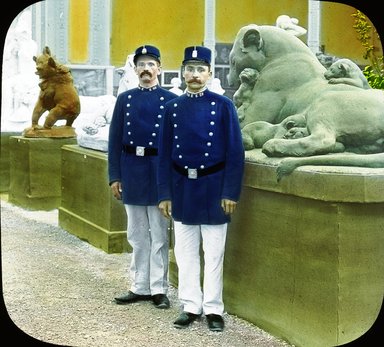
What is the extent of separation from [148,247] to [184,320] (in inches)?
19.2

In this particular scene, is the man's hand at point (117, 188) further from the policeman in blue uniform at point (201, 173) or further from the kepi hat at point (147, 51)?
the kepi hat at point (147, 51)

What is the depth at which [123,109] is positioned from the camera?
13.0ft

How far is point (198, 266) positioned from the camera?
3848 millimetres

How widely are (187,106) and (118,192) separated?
572 millimetres

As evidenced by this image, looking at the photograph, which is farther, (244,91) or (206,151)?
(244,91)

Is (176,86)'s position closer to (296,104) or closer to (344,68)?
(296,104)

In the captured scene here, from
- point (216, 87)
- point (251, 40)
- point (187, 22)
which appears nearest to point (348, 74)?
A: point (251, 40)

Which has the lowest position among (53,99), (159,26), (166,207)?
(166,207)

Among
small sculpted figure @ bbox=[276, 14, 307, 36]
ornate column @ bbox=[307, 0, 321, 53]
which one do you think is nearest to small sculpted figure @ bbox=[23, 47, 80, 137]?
small sculpted figure @ bbox=[276, 14, 307, 36]

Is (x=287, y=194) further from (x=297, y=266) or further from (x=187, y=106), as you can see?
(x=187, y=106)

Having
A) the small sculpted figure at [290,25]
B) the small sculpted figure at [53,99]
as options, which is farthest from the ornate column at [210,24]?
the small sculpted figure at [53,99]

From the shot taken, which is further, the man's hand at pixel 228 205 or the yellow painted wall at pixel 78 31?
the yellow painted wall at pixel 78 31

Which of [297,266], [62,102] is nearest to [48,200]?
[62,102]

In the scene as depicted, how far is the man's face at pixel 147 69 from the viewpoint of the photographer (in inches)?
149
